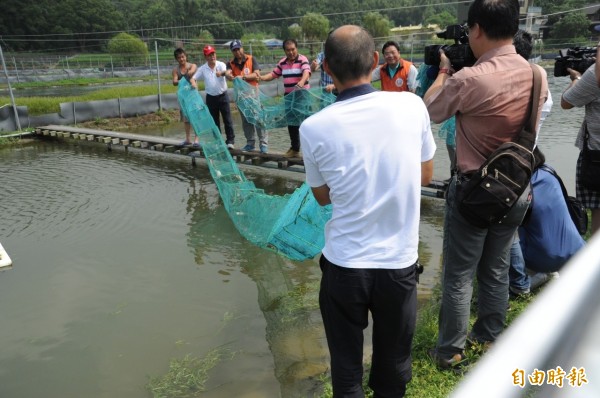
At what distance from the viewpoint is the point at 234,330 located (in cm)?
325

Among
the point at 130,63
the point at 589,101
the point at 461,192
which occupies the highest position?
the point at 589,101

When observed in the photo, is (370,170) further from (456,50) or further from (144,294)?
(144,294)

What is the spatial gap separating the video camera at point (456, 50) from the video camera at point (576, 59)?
1104mm

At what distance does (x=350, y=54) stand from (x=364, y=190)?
434mm

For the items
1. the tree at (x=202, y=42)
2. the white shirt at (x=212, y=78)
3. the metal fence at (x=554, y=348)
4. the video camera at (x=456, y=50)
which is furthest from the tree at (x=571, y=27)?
the metal fence at (x=554, y=348)

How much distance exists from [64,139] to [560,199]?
10.2 m

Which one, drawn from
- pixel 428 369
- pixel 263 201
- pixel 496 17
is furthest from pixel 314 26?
pixel 428 369

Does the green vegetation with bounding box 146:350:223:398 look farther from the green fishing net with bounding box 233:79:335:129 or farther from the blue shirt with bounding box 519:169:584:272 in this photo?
the green fishing net with bounding box 233:79:335:129

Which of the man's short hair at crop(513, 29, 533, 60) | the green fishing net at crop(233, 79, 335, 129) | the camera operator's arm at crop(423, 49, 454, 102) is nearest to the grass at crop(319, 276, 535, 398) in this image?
the camera operator's arm at crop(423, 49, 454, 102)

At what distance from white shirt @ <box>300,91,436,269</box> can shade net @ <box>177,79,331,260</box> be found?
1472 mm

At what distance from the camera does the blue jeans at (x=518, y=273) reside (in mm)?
2633

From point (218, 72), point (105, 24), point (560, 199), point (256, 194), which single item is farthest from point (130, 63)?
point (560, 199)

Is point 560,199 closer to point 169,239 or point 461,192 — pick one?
point 461,192

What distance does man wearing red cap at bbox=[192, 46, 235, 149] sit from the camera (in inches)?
245
